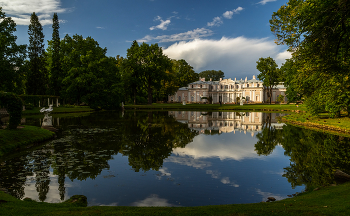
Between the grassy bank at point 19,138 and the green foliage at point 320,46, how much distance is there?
13.7m

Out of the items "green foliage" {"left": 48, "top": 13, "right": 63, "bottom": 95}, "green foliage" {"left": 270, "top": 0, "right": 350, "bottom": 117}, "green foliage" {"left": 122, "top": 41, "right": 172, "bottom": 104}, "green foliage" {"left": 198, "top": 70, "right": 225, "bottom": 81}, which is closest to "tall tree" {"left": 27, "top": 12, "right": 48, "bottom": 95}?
"green foliage" {"left": 48, "top": 13, "right": 63, "bottom": 95}

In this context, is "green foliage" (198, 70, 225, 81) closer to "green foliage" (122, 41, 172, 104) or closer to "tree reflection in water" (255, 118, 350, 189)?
"green foliage" (122, 41, 172, 104)

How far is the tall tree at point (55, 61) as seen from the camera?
47625 millimetres

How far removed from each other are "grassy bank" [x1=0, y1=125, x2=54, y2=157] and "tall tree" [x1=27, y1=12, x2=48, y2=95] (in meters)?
34.1

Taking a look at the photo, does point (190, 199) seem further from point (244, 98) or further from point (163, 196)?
point (244, 98)

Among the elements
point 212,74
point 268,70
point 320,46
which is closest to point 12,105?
point 320,46

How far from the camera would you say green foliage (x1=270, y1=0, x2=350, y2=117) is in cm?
808

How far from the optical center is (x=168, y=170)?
9219 millimetres

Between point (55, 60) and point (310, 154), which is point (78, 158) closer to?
point (310, 154)

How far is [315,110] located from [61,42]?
148ft

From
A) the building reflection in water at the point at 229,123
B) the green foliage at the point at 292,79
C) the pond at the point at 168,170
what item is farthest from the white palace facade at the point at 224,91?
the pond at the point at 168,170

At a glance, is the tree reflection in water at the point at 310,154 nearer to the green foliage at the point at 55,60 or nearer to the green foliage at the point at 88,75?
the green foliage at the point at 88,75

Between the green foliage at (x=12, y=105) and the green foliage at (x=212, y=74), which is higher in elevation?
the green foliage at (x=212, y=74)

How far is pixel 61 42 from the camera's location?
156ft
